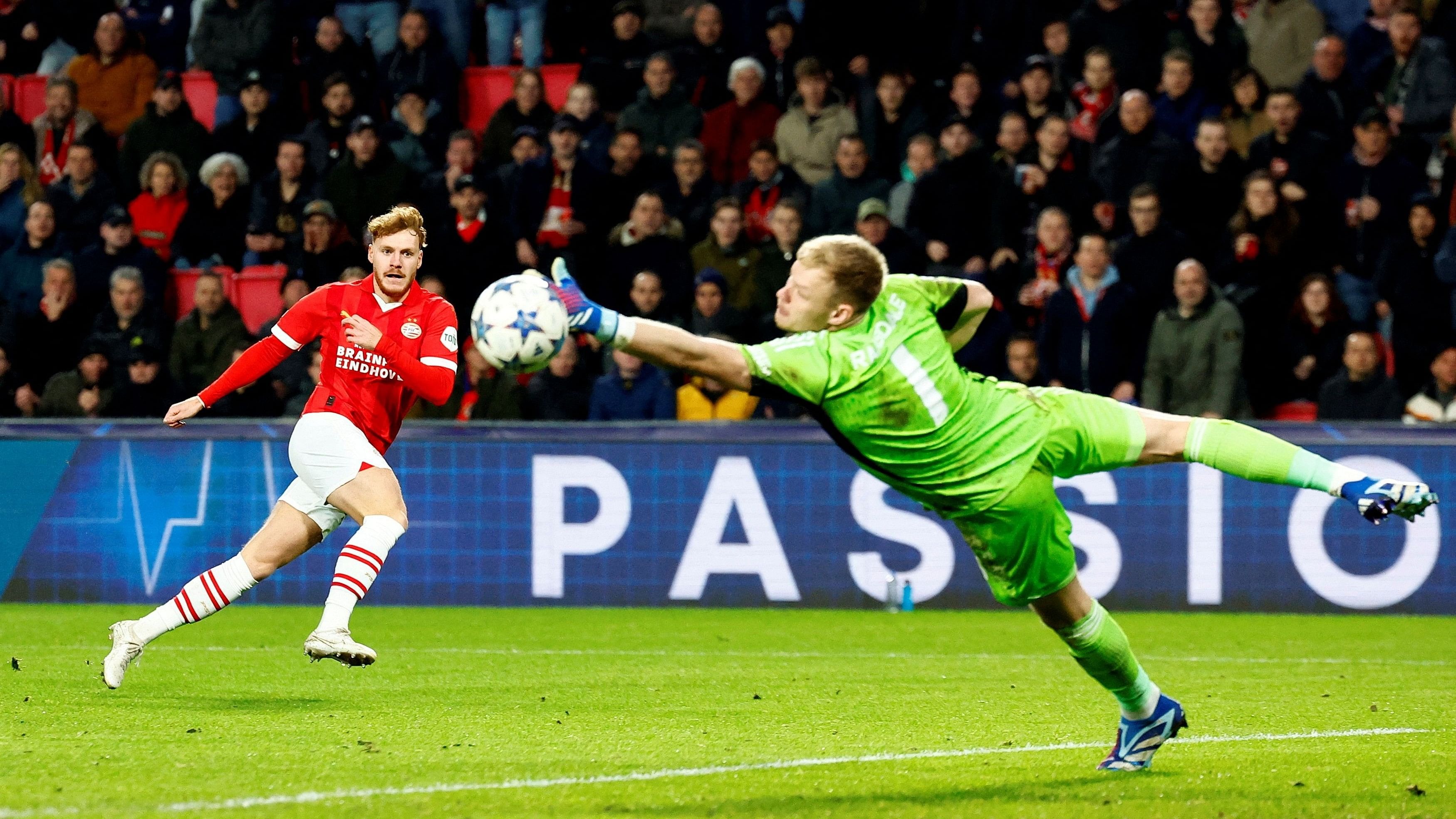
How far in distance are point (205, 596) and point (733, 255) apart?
6843 millimetres

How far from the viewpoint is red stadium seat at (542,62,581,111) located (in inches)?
665

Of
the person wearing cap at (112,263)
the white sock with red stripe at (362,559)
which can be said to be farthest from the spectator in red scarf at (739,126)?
the white sock with red stripe at (362,559)

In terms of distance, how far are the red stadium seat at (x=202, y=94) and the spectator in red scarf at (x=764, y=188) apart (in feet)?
18.9

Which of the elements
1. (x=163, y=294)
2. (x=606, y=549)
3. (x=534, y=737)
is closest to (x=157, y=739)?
(x=534, y=737)

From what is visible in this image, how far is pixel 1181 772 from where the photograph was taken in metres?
6.04

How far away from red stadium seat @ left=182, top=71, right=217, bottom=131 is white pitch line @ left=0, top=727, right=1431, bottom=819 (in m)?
12.9

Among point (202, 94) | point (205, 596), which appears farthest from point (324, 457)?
point (202, 94)

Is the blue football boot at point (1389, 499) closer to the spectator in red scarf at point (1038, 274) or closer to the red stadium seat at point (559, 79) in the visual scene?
the spectator in red scarf at point (1038, 274)

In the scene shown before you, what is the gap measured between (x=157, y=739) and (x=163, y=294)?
932 centimetres

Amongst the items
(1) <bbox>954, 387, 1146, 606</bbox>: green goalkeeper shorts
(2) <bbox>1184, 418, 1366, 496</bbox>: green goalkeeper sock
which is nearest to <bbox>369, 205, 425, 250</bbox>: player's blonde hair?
(1) <bbox>954, 387, 1146, 606</bbox>: green goalkeeper shorts

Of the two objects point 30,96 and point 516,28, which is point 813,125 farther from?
point 30,96

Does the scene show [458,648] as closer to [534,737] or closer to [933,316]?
[534,737]

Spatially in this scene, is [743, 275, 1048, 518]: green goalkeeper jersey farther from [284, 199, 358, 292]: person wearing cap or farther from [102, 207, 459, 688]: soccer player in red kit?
[284, 199, 358, 292]: person wearing cap

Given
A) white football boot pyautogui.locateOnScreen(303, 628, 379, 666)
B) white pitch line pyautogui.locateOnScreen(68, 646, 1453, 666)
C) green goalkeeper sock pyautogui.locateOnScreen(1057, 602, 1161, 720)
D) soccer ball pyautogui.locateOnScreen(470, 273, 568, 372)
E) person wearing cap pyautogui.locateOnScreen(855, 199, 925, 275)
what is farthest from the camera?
person wearing cap pyautogui.locateOnScreen(855, 199, 925, 275)
